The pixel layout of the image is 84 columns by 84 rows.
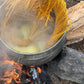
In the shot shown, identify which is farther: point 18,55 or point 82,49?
point 82,49

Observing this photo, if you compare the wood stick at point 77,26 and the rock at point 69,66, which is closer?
the rock at point 69,66

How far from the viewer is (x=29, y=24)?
142 cm

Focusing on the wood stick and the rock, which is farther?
the wood stick

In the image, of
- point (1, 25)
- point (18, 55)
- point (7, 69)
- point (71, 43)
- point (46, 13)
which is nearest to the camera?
point (18, 55)

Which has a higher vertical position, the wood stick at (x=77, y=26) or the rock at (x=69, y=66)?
the wood stick at (x=77, y=26)

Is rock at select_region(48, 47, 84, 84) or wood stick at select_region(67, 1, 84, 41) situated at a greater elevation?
wood stick at select_region(67, 1, 84, 41)

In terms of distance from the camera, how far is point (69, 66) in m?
1.33

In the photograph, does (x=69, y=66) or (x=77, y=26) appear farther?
(x=77, y=26)

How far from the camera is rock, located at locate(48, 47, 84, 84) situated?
1.32 m

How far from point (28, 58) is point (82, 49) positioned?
2.88ft

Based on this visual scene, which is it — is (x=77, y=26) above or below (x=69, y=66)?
above

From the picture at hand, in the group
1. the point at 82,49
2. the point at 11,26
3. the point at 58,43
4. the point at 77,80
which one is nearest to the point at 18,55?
the point at 58,43

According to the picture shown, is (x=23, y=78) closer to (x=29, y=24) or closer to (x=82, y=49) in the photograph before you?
(x=29, y=24)

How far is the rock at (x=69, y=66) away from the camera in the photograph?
52.1 inches
